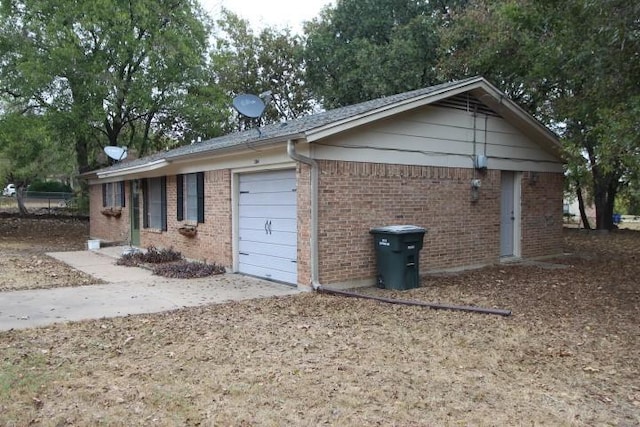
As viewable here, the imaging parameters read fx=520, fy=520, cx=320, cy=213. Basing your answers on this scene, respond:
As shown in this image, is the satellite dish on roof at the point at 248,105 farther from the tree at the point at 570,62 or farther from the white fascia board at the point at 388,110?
the tree at the point at 570,62

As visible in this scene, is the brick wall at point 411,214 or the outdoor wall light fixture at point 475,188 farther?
the outdoor wall light fixture at point 475,188

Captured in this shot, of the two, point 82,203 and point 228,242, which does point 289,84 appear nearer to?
point 82,203

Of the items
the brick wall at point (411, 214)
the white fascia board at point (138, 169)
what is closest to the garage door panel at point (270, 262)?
the brick wall at point (411, 214)

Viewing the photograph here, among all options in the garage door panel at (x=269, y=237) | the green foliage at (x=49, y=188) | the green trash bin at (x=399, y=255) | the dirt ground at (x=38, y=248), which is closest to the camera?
the green trash bin at (x=399, y=255)

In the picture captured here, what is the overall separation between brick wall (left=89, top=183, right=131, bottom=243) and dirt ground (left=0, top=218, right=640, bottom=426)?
32.0ft

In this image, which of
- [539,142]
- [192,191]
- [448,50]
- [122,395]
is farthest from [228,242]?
[448,50]

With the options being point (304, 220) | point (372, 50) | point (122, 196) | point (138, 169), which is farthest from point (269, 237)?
point (372, 50)

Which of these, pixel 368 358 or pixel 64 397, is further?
pixel 368 358

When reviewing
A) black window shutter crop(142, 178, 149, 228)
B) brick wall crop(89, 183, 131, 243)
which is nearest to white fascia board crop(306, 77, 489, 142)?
black window shutter crop(142, 178, 149, 228)

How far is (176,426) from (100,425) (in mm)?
512

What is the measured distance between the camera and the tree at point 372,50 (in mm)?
18688

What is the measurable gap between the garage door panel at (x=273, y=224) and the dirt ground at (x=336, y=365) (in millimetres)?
1503

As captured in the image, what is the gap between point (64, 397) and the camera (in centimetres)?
396

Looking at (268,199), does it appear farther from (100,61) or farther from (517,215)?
(100,61)
